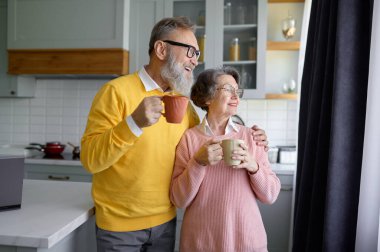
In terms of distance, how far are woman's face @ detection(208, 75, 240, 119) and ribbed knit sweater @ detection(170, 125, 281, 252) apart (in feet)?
0.36

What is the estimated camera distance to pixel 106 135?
1.17m

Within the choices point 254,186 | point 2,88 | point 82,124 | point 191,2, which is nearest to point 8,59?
point 2,88

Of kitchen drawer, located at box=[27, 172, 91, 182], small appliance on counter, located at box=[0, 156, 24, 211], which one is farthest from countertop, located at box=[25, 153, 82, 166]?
small appliance on counter, located at box=[0, 156, 24, 211]

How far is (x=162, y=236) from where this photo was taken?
4.67ft

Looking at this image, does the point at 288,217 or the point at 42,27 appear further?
the point at 42,27

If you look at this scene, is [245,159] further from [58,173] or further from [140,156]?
[58,173]

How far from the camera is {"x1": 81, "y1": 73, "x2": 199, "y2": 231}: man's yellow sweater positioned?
1278 millimetres

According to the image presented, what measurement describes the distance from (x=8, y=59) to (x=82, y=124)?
916mm

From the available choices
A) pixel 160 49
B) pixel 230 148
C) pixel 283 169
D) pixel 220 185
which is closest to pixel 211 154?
pixel 230 148

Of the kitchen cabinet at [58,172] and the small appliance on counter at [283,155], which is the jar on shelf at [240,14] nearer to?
the small appliance on counter at [283,155]

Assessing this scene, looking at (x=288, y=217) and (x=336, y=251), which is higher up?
(x=336, y=251)

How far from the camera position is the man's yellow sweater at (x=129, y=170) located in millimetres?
1278

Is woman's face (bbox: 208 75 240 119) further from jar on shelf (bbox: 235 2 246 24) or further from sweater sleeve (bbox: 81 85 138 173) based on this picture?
jar on shelf (bbox: 235 2 246 24)

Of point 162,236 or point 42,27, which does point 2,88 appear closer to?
point 42,27
